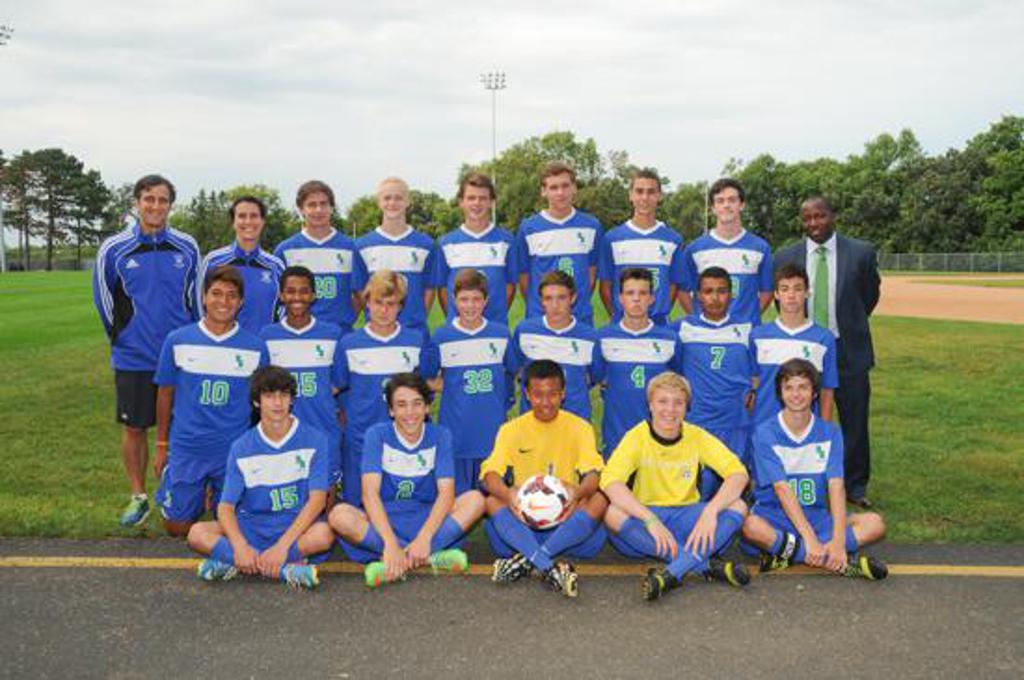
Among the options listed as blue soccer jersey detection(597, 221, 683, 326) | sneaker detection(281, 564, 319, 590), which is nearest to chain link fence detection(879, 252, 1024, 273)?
blue soccer jersey detection(597, 221, 683, 326)

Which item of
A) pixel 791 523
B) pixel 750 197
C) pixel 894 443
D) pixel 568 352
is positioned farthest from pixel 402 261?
pixel 750 197

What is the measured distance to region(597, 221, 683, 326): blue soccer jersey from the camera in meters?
6.77

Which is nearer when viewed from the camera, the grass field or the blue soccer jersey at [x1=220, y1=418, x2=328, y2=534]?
the blue soccer jersey at [x1=220, y1=418, x2=328, y2=534]

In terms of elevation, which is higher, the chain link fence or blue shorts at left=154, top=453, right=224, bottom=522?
the chain link fence

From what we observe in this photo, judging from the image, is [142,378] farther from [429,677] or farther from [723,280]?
[723,280]

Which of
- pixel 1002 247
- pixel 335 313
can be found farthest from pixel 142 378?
pixel 1002 247

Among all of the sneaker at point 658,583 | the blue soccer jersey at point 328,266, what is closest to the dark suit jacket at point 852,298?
the sneaker at point 658,583

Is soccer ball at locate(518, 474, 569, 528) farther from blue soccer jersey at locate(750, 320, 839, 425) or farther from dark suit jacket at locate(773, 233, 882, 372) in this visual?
dark suit jacket at locate(773, 233, 882, 372)

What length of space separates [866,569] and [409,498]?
2.55m

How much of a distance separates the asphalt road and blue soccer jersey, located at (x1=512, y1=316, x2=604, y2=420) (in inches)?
59.1

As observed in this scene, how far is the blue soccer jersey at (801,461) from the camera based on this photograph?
201 inches

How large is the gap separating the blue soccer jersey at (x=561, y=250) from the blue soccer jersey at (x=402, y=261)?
2.53ft

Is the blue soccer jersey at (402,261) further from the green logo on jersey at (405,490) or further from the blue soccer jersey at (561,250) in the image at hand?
the green logo on jersey at (405,490)

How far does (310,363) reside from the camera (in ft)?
19.1
